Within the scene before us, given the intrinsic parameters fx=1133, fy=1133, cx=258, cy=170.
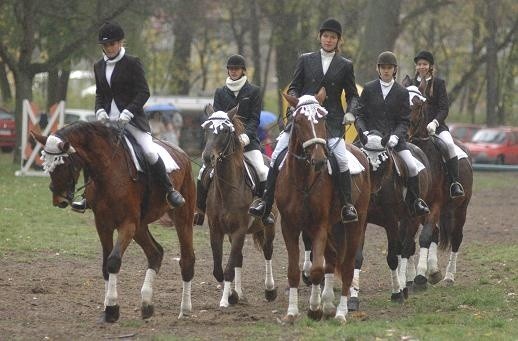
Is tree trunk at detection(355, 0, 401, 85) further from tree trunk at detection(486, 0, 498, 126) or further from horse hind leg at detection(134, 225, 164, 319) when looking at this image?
horse hind leg at detection(134, 225, 164, 319)

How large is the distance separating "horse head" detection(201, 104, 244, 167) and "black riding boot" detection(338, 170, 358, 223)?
189 cm

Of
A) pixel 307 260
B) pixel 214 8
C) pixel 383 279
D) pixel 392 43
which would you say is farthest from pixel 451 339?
pixel 214 8

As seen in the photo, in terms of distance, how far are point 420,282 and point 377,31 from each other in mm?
20060

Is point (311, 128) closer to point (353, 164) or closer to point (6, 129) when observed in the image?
point (353, 164)

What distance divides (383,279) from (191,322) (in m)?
5.10

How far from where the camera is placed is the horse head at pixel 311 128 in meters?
11.1

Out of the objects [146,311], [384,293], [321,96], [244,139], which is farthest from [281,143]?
[384,293]

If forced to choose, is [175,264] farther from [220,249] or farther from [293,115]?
[293,115]

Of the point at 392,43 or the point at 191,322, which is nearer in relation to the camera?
the point at 191,322

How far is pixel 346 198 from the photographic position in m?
11.9

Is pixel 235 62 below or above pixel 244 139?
above

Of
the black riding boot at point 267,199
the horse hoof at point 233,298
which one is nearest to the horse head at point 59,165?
the black riding boot at point 267,199

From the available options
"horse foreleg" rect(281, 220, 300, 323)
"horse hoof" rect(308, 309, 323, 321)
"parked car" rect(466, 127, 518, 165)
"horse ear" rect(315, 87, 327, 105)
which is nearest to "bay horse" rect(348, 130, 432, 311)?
"horse hoof" rect(308, 309, 323, 321)

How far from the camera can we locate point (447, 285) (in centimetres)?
1560
